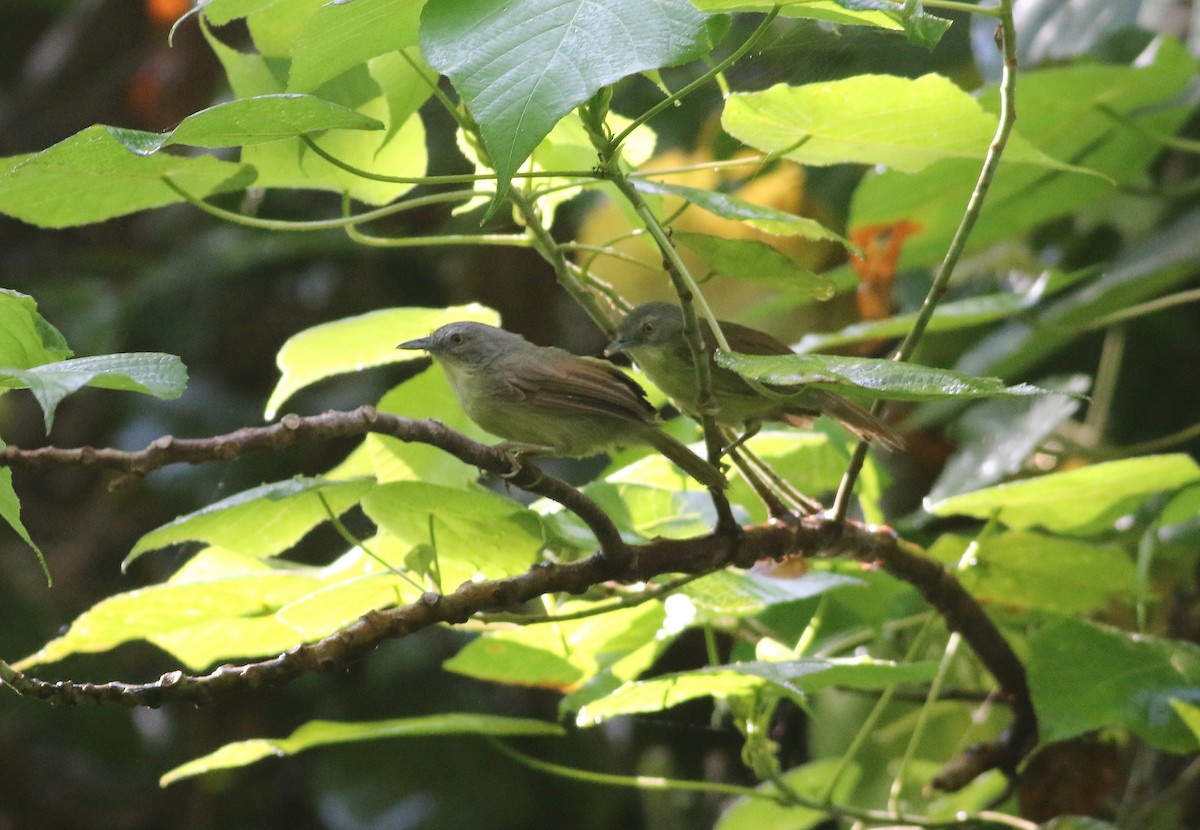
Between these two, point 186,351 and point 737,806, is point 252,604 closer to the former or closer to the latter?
point 737,806

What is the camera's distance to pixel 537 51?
91 centimetres

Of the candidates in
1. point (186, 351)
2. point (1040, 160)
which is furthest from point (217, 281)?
point (1040, 160)

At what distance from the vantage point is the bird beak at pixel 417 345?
5.41 ft

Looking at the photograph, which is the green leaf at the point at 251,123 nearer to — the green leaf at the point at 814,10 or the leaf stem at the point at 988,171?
the green leaf at the point at 814,10

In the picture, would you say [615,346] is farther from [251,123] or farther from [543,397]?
[251,123]

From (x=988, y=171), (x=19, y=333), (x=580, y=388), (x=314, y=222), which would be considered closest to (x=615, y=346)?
(x=580, y=388)

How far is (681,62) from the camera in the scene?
35.2 inches

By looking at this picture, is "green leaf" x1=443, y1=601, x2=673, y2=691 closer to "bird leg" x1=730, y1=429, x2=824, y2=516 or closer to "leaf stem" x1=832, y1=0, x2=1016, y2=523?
"bird leg" x1=730, y1=429, x2=824, y2=516

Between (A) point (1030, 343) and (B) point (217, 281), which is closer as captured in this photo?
(A) point (1030, 343)

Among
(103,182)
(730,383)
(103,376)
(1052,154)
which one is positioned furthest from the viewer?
(1052,154)

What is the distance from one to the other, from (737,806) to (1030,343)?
1.29 meters

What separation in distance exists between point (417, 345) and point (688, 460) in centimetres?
49

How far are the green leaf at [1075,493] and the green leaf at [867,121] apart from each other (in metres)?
0.47

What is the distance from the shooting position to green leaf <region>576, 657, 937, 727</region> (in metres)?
1.30
